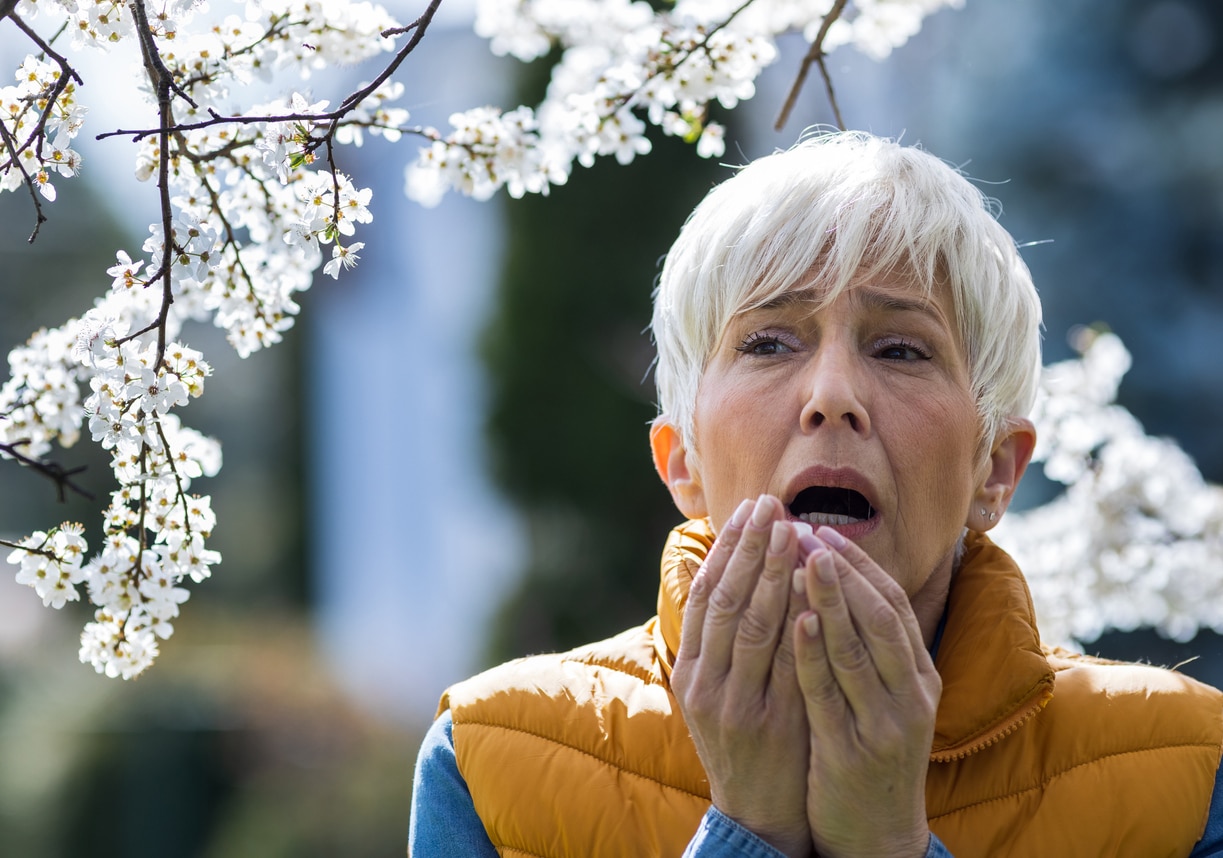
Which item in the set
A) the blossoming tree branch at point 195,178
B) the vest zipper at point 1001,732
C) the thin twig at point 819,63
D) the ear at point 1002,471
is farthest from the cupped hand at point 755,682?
the thin twig at point 819,63

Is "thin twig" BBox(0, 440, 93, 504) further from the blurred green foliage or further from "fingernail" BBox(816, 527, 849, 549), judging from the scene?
the blurred green foliage

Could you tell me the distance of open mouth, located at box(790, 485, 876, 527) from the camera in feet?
4.91

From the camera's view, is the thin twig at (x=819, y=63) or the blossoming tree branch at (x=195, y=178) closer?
the blossoming tree branch at (x=195, y=178)

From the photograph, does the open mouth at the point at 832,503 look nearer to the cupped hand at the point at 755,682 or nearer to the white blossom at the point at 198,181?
the cupped hand at the point at 755,682

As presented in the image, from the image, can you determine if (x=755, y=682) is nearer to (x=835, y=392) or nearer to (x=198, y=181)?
(x=835, y=392)

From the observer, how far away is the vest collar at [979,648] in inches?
58.3

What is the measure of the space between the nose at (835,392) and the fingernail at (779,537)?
8.5 inches

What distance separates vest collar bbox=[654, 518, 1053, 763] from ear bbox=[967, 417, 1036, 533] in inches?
2.0

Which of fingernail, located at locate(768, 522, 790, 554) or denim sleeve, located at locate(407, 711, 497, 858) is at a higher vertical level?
fingernail, located at locate(768, 522, 790, 554)

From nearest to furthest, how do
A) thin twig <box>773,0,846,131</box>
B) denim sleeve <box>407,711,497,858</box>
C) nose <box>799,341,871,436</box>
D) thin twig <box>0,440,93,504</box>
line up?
thin twig <box>0,440,93,504</box> < nose <box>799,341,871,436</box> < denim sleeve <box>407,711,497,858</box> < thin twig <box>773,0,846,131</box>

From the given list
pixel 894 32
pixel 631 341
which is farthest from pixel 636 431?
pixel 894 32

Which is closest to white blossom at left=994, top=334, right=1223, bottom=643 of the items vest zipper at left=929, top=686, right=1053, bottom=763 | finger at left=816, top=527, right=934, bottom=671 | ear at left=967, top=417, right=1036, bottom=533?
ear at left=967, top=417, right=1036, bottom=533

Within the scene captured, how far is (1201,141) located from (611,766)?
6487 mm

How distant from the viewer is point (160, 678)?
351 inches
